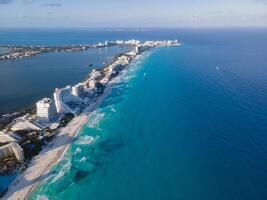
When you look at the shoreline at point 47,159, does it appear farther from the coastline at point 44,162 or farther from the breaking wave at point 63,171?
the breaking wave at point 63,171

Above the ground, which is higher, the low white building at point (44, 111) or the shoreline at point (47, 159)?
the low white building at point (44, 111)

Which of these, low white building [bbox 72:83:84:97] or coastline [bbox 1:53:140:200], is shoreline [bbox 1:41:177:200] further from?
low white building [bbox 72:83:84:97]

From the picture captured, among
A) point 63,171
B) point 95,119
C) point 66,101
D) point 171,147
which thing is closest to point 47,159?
point 63,171

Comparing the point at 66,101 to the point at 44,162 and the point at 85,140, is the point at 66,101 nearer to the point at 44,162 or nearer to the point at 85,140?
the point at 85,140

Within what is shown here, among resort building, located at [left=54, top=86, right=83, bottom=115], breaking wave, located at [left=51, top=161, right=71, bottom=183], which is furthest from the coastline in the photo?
resort building, located at [left=54, top=86, right=83, bottom=115]

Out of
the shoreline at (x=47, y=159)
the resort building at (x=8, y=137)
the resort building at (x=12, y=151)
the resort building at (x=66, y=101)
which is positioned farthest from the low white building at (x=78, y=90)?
the resort building at (x=12, y=151)

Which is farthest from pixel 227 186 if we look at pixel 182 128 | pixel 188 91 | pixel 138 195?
pixel 188 91

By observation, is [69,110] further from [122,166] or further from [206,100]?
[206,100]

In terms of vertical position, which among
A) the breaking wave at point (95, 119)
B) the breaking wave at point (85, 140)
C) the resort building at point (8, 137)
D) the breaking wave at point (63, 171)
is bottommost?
the breaking wave at point (63, 171)
